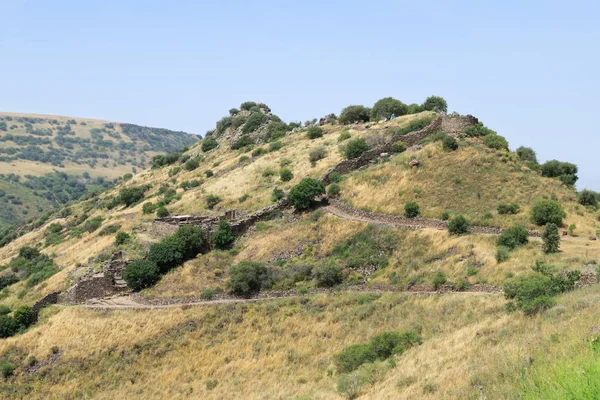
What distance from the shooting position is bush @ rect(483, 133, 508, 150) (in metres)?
45.3

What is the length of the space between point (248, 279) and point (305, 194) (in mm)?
10859

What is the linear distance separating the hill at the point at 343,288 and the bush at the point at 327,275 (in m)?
0.12

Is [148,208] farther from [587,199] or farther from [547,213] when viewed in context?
[587,199]

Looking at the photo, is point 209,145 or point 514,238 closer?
point 514,238

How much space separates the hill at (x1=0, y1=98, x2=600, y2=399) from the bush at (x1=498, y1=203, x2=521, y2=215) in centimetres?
14

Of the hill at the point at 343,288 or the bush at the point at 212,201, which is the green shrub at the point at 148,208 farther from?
the bush at the point at 212,201

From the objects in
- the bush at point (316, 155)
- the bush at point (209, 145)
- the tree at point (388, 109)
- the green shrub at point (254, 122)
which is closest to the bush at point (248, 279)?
the bush at point (316, 155)

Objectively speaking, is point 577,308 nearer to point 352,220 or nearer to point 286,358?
point 286,358

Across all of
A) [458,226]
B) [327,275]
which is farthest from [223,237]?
[458,226]

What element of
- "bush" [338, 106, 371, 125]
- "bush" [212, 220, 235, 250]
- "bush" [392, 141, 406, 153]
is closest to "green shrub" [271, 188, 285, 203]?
"bush" [212, 220, 235, 250]

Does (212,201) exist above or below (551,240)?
above

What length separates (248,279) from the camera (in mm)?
33562

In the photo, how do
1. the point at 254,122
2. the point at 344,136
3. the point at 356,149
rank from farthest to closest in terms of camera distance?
the point at 254,122 < the point at 344,136 < the point at 356,149

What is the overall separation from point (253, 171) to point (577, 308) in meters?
43.0
